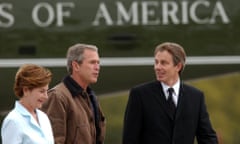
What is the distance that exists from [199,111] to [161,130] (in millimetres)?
318

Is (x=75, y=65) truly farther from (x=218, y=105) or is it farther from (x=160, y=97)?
(x=218, y=105)

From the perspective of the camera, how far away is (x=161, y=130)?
507 centimetres

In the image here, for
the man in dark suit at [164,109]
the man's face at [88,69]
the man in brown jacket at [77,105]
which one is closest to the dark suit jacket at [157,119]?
the man in dark suit at [164,109]

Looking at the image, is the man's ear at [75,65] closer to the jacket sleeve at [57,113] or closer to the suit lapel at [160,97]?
the jacket sleeve at [57,113]

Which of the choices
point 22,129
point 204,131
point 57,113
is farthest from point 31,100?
point 204,131

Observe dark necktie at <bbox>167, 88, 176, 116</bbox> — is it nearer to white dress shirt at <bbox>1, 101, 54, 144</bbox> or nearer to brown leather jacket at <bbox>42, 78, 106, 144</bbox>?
brown leather jacket at <bbox>42, 78, 106, 144</bbox>

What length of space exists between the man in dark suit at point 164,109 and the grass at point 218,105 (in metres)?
2.24

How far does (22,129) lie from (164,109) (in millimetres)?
1350

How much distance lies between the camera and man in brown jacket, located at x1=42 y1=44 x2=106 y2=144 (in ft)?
15.7

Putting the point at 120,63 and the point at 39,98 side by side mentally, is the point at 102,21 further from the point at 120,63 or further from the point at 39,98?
the point at 39,98

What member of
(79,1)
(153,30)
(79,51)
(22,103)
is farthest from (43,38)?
(22,103)

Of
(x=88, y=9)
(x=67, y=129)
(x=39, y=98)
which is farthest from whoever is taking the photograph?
(x=88, y=9)

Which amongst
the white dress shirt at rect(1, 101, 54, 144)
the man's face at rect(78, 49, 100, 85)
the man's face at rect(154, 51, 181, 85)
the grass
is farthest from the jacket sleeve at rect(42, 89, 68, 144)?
the grass

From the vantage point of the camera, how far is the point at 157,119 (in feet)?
16.7
